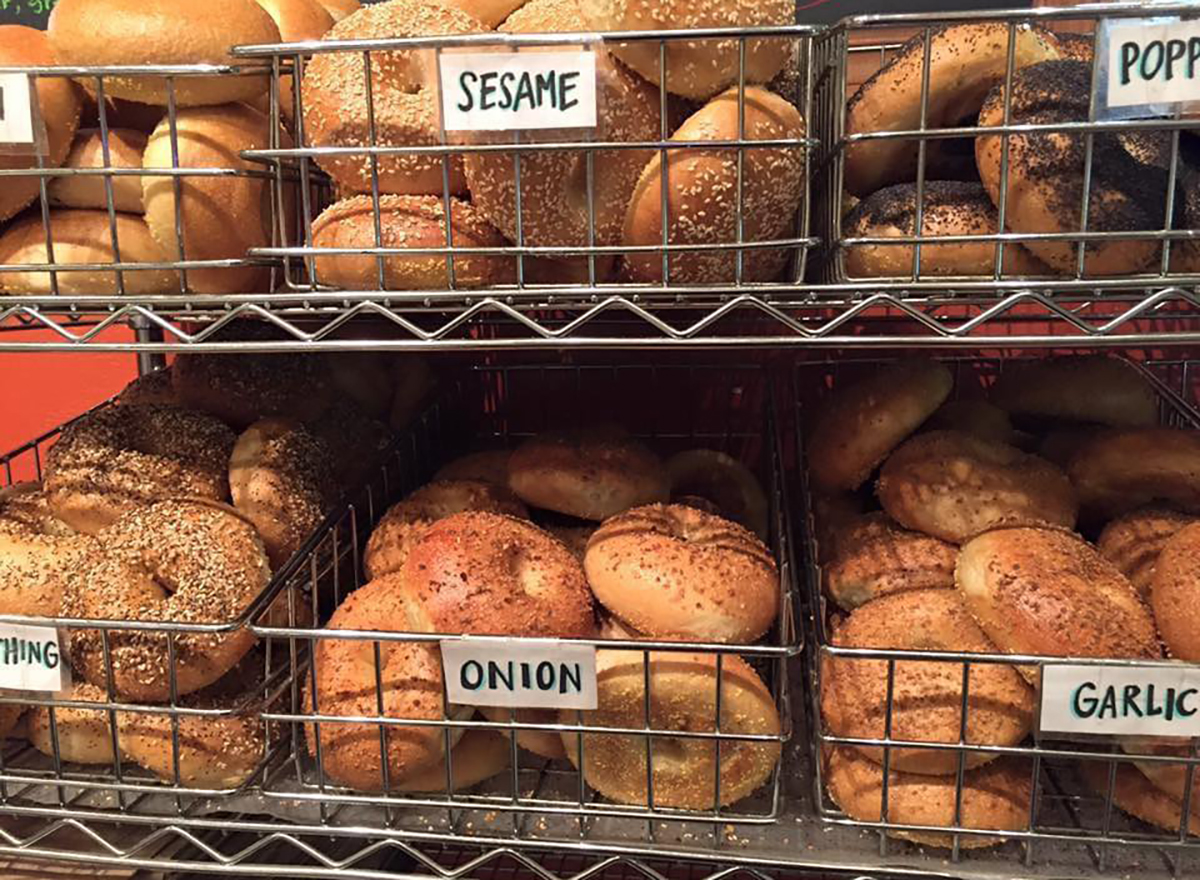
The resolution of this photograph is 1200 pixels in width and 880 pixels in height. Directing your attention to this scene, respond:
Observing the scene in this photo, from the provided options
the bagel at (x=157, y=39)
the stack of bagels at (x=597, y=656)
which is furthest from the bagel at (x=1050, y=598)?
the bagel at (x=157, y=39)

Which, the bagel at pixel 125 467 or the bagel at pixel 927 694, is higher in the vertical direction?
the bagel at pixel 125 467

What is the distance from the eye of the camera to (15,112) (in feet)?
2.96

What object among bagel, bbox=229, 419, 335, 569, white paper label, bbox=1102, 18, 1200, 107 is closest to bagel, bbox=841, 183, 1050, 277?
white paper label, bbox=1102, 18, 1200, 107

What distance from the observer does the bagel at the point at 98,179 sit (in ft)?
3.28

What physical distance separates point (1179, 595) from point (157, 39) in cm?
111

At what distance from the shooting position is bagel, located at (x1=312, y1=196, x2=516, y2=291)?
895 mm

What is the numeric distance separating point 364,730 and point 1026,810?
0.64 meters

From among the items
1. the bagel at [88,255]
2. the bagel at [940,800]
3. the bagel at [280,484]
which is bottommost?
the bagel at [940,800]

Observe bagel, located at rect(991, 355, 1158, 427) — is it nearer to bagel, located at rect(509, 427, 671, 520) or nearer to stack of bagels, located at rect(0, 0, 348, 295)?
bagel, located at rect(509, 427, 671, 520)

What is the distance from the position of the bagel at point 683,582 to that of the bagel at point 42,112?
0.70m

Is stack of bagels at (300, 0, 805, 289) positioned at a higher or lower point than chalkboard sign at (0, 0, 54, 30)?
lower

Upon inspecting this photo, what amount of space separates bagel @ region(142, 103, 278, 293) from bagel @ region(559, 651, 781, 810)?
1.84 feet

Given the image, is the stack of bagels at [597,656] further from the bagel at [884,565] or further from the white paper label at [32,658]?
the white paper label at [32,658]

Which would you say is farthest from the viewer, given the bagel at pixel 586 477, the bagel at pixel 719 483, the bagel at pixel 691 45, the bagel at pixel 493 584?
the bagel at pixel 719 483
